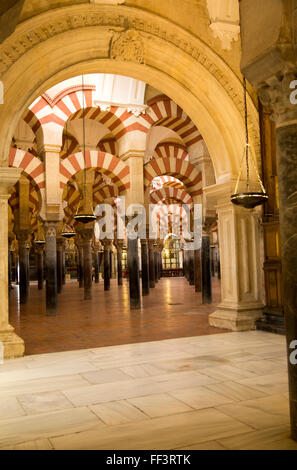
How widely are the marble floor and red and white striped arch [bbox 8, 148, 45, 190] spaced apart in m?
4.33

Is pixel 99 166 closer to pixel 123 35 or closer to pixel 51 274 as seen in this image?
pixel 51 274

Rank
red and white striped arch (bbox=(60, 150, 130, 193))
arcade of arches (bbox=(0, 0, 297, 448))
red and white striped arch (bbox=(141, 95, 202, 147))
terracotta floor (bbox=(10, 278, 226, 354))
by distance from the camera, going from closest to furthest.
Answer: arcade of arches (bbox=(0, 0, 297, 448)) → terracotta floor (bbox=(10, 278, 226, 354)) → red and white striped arch (bbox=(141, 95, 202, 147)) → red and white striped arch (bbox=(60, 150, 130, 193))

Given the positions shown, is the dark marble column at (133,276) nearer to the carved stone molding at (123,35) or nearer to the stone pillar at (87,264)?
the stone pillar at (87,264)

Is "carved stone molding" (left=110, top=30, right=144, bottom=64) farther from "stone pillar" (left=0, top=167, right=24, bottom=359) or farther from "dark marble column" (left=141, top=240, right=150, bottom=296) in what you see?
"dark marble column" (left=141, top=240, right=150, bottom=296)

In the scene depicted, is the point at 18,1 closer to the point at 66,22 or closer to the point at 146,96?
the point at 66,22

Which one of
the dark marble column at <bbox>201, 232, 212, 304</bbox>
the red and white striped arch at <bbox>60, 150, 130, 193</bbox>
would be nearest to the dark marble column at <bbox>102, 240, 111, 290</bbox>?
the dark marble column at <bbox>201, 232, 212, 304</bbox>

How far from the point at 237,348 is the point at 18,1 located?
11.7 feet

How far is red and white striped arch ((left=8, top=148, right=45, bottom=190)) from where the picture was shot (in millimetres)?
8000

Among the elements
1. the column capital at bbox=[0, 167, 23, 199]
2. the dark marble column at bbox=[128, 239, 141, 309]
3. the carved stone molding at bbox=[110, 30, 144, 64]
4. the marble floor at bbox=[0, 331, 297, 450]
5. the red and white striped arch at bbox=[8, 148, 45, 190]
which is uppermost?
the carved stone molding at bbox=[110, 30, 144, 64]

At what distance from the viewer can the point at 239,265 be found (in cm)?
557

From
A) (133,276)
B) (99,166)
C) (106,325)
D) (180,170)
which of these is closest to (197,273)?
(180,170)

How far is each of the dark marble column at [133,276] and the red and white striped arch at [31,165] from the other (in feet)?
7.23

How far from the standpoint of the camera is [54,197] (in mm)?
8008
